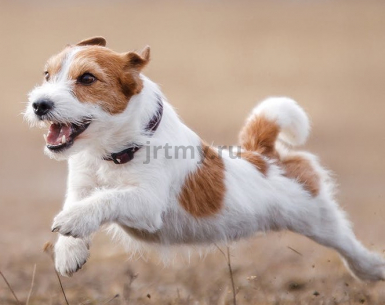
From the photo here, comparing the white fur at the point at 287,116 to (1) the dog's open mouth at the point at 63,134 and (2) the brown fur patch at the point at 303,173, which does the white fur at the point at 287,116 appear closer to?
(2) the brown fur patch at the point at 303,173

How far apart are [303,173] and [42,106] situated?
2.27 meters

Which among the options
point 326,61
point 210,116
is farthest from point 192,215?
Result: point 326,61

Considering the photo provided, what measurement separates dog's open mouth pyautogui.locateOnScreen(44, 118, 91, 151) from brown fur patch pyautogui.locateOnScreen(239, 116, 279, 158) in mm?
1649

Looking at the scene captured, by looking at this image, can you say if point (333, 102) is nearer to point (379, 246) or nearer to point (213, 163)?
point (379, 246)

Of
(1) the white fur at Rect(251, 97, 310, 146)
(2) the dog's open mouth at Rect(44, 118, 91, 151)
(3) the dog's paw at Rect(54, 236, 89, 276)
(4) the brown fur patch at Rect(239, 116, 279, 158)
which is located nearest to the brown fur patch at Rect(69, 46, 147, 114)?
(2) the dog's open mouth at Rect(44, 118, 91, 151)

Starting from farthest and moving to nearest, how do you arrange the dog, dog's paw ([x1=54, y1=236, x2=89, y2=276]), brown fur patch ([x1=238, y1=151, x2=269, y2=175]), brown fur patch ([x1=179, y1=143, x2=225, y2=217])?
brown fur patch ([x1=238, y1=151, x2=269, y2=175]) → brown fur patch ([x1=179, y1=143, x2=225, y2=217]) → dog's paw ([x1=54, y1=236, x2=89, y2=276]) → the dog

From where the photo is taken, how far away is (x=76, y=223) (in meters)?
5.04

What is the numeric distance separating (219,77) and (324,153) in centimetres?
524

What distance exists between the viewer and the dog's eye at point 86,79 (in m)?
5.22

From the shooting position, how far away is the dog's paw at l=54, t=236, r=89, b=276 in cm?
555

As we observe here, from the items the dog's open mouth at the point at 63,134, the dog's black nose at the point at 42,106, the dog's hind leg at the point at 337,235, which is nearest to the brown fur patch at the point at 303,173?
the dog's hind leg at the point at 337,235

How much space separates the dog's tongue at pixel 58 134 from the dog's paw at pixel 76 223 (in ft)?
1.53

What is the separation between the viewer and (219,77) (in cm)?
2030

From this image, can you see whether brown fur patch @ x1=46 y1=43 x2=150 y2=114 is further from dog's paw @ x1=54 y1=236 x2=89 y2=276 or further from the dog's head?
dog's paw @ x1=54 y1=236 x2=89 y2=276
